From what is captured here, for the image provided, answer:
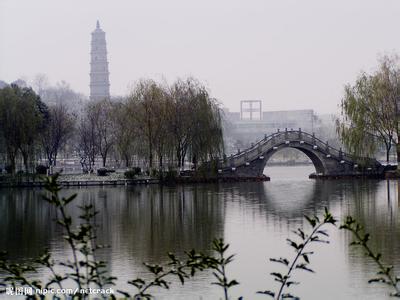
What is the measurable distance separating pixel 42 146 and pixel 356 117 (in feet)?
56.8

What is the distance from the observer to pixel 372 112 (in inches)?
1553

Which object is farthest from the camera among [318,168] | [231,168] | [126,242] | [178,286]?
[318,168]

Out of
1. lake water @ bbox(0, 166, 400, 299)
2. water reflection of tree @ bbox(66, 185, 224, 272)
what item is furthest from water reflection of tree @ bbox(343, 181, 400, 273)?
water reflection of tree @ bbox(66, 185, 224, 272)

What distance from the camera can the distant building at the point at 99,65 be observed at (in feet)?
416

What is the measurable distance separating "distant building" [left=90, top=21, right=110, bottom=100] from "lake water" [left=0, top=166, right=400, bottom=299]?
9156cm

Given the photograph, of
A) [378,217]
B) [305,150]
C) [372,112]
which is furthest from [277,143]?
[378,217]

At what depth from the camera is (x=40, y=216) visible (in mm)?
24688

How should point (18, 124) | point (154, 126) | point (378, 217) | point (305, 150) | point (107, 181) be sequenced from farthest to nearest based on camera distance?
point (305, 150), point (154, 126), point (107, 181), point (18, 124), point (378, 217)

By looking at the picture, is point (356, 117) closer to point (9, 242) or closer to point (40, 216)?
point (40, 216)

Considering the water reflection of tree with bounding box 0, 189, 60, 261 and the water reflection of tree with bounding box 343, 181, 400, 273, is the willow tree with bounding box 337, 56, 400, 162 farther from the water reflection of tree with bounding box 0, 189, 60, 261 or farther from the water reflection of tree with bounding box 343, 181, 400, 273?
the water reflection of tree with bounding box 0, 189, 60, 261

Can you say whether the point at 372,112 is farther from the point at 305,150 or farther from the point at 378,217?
the point at 378,217

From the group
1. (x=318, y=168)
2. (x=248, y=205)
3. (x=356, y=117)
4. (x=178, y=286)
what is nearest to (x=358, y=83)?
(x=356, y=117)

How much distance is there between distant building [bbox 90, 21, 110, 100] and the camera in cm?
12690

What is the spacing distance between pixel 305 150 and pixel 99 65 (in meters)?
88.0
